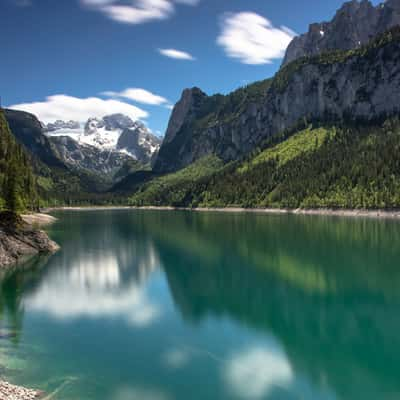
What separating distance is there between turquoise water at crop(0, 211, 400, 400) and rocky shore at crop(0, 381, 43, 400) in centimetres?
132

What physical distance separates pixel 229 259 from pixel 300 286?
23.9m


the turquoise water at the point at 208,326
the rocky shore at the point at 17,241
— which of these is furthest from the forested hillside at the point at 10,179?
the turquoise water at the point at 208,326

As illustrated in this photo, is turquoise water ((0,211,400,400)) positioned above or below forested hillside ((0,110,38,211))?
below

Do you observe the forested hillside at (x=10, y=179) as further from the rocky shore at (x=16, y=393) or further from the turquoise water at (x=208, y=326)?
the rocky shore at (x=16, y=393)

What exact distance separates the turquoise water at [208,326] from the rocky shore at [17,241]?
4.37 m

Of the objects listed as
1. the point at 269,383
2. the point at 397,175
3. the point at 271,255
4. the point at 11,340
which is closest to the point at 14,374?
the point at 11,340

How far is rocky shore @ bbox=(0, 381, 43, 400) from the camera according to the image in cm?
2247

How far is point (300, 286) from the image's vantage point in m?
54.2

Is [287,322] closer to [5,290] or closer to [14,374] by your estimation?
[14,374]

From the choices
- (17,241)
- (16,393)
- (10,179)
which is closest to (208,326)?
(16,393)

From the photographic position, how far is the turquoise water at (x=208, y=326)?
89.5 ft

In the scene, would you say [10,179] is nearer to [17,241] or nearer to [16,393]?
[17,241]

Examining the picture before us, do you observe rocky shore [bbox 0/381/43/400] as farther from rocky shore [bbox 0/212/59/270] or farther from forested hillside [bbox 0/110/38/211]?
forested hillside [bbox 0/110/38/211]

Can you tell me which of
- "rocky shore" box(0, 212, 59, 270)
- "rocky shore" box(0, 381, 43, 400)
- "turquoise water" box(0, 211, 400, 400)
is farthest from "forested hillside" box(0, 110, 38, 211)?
"rocky shore" box(0, 381, 43, 400)
